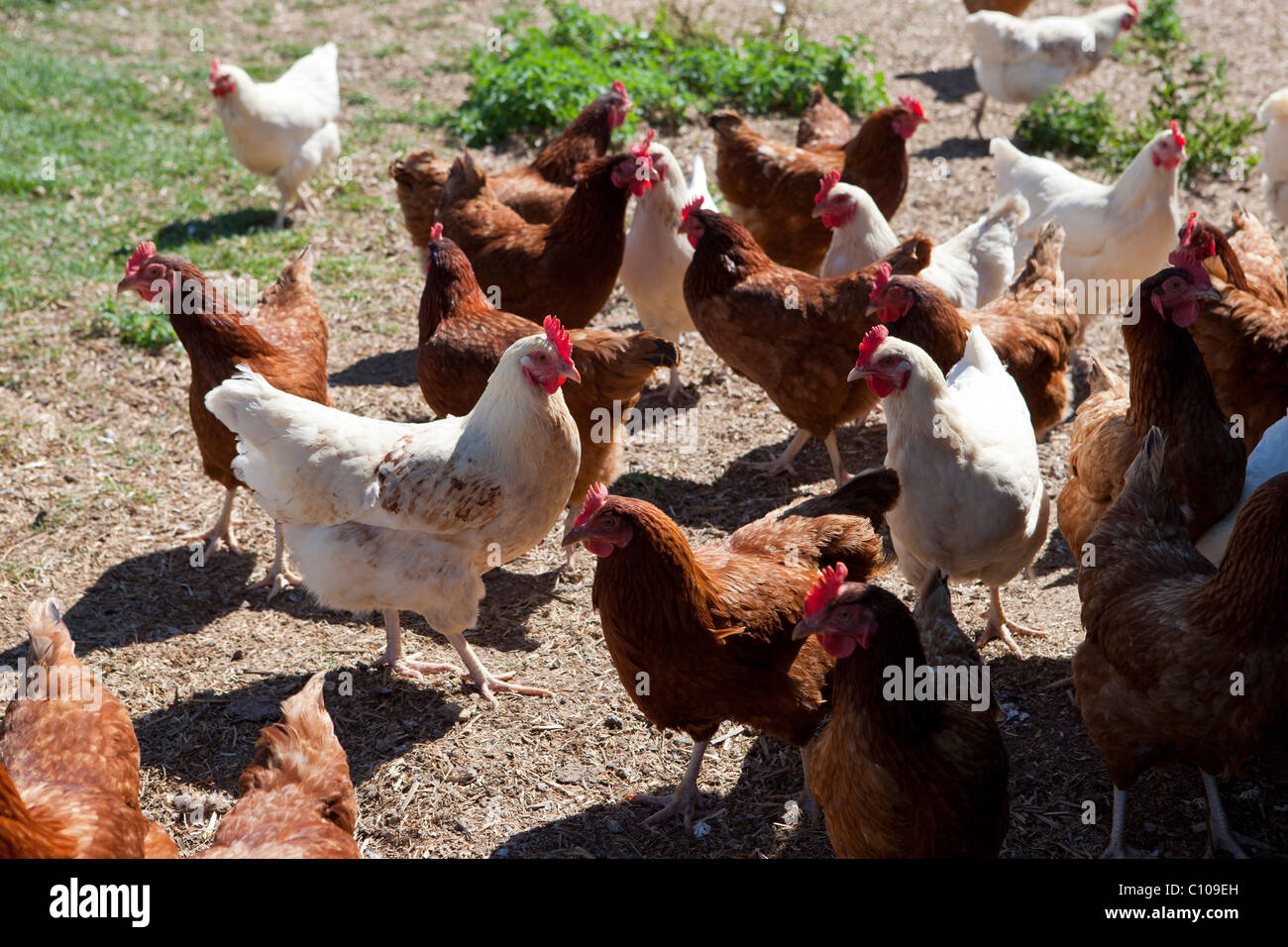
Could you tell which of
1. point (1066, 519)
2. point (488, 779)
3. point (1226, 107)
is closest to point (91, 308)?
point (488, 779)

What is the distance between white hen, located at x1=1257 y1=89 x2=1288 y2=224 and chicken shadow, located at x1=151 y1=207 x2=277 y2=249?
26.6 ft

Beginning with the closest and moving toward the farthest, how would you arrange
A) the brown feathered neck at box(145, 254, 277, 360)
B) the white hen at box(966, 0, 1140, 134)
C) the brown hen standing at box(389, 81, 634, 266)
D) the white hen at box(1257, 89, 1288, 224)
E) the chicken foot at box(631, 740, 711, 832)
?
the chicken foot at box(631, 740, 711, 832), the brown feathered neck at box(145, 254, 277, 360), the brown hen standing at box(389, 81, 634, 266), the white hen at box(1257, 89, 1288, 224), the white hen at box(966, 0, 1140, 134)

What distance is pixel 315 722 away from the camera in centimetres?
350

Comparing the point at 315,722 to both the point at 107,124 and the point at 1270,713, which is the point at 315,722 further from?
the point at 107,124

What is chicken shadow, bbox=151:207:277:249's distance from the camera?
884 cm

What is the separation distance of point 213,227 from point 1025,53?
7.79m

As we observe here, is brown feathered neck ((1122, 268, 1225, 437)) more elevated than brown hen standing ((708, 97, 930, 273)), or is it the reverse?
brown hen standing ((708, 97, 930, 273))

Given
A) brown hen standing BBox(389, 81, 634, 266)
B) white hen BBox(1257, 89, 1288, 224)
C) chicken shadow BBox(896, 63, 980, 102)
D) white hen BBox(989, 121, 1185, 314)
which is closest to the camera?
white hen BBox(989, 121, 1185, 314)

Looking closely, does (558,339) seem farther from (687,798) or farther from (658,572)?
(687,798)

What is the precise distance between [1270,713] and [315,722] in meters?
3.22

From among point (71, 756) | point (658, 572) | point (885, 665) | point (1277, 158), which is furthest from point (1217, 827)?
point (1277, 158)

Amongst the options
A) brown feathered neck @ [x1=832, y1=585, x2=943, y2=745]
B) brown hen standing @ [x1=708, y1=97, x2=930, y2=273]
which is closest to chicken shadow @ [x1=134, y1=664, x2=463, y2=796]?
brown feathered neck @ [x1=832, y1=585, x2=943, y2=745]

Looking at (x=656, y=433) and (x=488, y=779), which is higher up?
(x=656, y=433)

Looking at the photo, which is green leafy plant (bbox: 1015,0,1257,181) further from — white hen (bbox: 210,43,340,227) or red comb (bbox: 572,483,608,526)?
red comb (bbox: 572,483,608,526)
